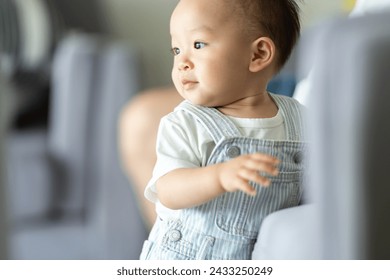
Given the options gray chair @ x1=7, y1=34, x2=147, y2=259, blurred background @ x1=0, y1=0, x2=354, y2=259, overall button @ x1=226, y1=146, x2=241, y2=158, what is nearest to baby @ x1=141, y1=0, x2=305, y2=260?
overall button @ x1=226, y1=146, x2=241, y2=158

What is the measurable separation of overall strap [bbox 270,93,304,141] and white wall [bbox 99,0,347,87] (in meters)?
0.03

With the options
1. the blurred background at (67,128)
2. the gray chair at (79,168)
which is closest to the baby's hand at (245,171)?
the blurred background at (67,128)

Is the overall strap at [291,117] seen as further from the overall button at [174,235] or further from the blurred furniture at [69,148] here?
the blurred furniture at [69,148]

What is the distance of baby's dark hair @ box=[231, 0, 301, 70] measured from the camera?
1.07 ft

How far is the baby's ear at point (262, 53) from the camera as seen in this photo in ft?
1.08

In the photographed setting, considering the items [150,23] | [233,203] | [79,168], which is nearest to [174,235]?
[233,203]

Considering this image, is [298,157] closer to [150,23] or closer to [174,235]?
[174,235]

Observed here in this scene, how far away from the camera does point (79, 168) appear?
1.00m

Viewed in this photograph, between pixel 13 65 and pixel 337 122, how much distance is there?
0.91m

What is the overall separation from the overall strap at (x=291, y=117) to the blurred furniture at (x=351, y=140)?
2 cm

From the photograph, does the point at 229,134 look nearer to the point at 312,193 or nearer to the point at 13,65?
the point at 312,193

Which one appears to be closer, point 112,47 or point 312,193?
point 312,193
